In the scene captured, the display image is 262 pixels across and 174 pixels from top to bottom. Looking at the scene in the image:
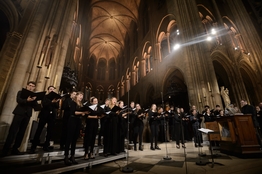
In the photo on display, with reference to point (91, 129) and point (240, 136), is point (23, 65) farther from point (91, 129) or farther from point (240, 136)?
point (240, 136)

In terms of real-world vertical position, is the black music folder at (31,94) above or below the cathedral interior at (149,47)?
below

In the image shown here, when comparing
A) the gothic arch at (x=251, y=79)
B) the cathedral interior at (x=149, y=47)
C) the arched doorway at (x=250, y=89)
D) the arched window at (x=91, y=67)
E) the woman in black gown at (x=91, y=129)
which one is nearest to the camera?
the woman in black gown at (x=91, y=129)

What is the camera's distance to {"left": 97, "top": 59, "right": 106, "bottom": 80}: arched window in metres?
24.9

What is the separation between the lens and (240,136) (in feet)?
11.2

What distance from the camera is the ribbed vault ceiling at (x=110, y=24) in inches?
698

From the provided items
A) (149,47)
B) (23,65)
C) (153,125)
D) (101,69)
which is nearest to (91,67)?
(101,69)

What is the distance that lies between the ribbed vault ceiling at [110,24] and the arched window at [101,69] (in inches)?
46.7

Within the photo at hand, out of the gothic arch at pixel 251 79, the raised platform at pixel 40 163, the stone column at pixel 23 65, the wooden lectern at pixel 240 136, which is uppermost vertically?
the gothic arch at pixel 251 79

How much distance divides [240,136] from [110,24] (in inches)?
850

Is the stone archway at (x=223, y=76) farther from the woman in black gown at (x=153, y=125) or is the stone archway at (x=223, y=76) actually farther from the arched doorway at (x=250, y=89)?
the woman in black gown at (x=153, y=125)

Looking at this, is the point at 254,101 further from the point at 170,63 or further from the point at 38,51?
the point at 38,51

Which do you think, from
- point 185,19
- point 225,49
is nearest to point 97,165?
point 185,19

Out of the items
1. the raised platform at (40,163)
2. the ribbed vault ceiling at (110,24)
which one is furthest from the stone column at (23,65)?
the ribbed vault ceiling at (110,24)

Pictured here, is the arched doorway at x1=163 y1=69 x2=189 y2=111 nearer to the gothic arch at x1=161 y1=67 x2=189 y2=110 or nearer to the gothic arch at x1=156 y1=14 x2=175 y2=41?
the gothic arch at x1=161 y1=67 x2=189 y2=110
